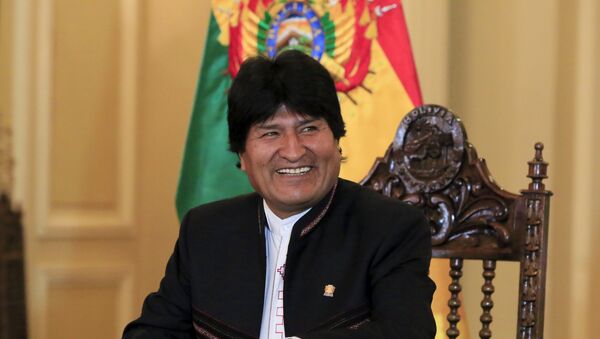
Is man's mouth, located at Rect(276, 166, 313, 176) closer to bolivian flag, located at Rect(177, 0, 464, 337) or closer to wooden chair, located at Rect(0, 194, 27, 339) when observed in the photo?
bolivian flag, located at Rect(177, 0, 464, 337)

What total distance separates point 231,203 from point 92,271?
2030 millimetres

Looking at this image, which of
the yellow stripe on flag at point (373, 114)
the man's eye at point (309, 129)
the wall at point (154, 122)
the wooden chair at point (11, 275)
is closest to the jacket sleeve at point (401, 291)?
the man's eye at point (309, 129)

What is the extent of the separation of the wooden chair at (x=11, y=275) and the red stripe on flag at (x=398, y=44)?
1497 mm

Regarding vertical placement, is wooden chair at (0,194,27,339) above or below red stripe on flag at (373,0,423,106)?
below

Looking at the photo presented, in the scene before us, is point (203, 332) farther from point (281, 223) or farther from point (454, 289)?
point (454, 289)

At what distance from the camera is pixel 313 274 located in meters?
1.84

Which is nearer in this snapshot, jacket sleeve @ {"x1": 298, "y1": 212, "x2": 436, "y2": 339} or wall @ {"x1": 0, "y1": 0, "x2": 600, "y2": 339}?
jacket sleeve @ {"x1": 298, "y1": 212, "x2": 436, "y2": 339}

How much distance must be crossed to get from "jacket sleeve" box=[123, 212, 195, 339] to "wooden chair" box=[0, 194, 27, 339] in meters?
1.36

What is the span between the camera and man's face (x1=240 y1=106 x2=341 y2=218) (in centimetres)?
184

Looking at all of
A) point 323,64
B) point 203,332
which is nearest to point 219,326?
point 203,332

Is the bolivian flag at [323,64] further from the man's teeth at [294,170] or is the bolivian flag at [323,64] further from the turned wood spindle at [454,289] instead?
the man's teeth at [294,170]

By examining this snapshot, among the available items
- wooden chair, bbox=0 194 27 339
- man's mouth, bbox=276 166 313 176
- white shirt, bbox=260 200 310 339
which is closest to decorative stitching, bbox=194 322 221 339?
white shirt, bbox=260 200 310 339

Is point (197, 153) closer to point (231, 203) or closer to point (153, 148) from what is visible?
point (153, 148)

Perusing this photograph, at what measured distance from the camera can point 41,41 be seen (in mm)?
3812
